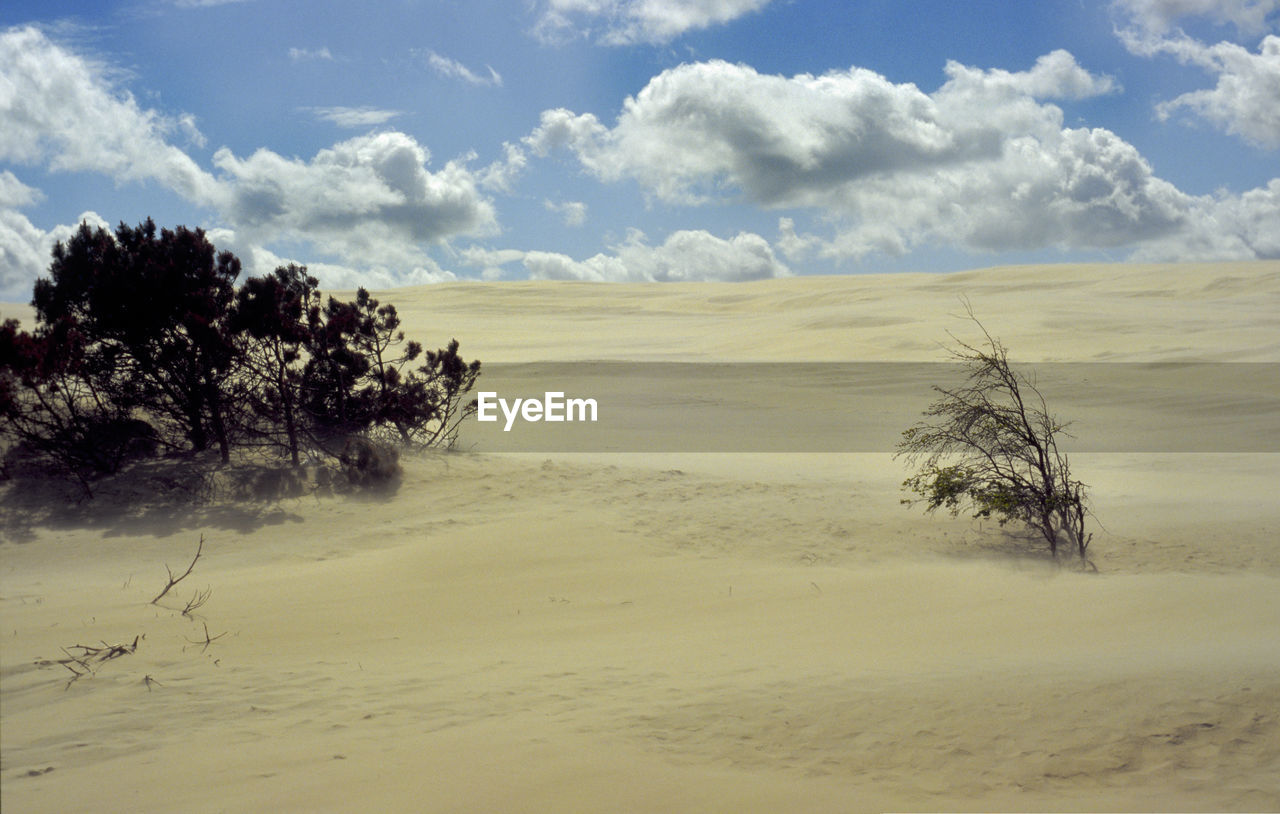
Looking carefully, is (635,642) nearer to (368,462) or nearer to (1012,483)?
(1012,483)

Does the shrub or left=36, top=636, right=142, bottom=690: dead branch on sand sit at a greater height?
the shrub

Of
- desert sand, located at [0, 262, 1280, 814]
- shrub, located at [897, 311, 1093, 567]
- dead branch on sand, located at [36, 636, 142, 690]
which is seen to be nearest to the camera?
desert sand, located at [0, 262, 1280, 814]

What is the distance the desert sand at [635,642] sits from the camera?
4.43m

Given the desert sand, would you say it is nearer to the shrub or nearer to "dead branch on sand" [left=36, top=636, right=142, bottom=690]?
"dead branch on sand" [left=36, top=636, right=142, bottom=690]

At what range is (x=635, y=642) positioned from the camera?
685cm

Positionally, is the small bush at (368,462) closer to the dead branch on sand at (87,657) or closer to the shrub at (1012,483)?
the dead branch on sand at (87,657)

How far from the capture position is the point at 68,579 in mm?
8867

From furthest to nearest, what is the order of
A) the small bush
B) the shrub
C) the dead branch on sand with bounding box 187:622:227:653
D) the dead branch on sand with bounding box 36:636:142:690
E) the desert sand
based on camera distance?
1. the small bush
2. the shrub
3. the dead branch on sand with bounding box 187:622:227:653
4. the dead branch on sand with bounding box 36:636:142:690
5. the desert sand

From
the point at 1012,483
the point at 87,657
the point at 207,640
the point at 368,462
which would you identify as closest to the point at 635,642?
the point at 207,640

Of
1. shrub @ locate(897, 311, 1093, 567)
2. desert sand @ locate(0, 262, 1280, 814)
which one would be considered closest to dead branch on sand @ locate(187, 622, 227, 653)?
desert sand @ locate(0, 262, 1280, 814)

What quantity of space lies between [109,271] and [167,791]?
9966 millimetres

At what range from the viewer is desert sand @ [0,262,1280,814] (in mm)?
4426

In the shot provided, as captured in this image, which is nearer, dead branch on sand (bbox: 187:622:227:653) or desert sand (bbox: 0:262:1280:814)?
desert sand (bbox: 0:262:1280:814)

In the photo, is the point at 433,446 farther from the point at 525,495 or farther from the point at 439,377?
the point at 525,495
